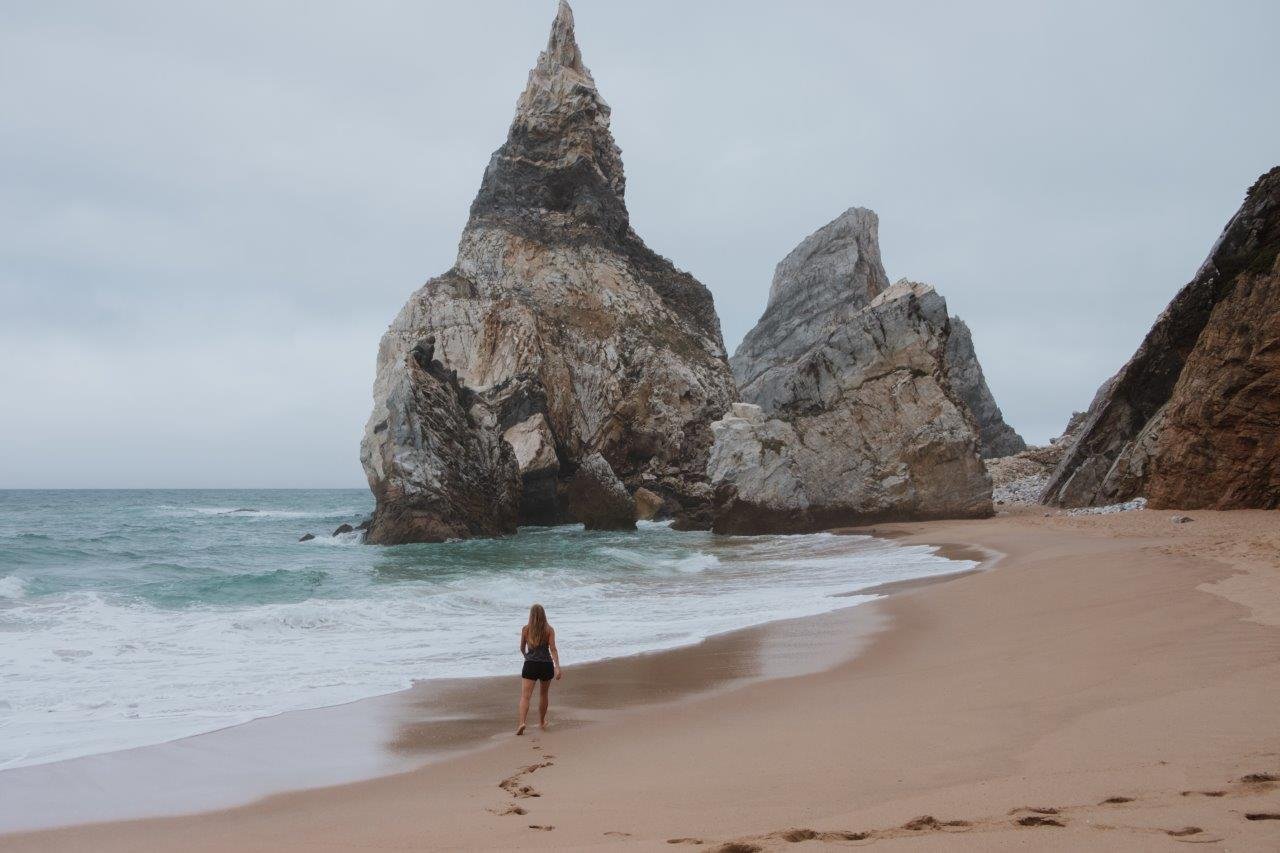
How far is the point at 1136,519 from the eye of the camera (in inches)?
700

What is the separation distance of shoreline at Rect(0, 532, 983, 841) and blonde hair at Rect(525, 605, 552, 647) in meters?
0.61

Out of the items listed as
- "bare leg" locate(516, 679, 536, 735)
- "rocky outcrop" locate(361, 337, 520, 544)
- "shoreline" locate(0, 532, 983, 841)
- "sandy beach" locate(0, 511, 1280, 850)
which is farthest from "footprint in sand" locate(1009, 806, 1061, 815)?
"rocky outcrop" locate(361, 337, 520, 544)

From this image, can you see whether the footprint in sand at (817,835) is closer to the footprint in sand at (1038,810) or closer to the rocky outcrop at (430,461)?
the footprint in sand at (1038,810)

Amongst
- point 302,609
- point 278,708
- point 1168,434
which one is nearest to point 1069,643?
point 278,708

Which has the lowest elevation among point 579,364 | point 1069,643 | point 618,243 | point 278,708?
point 278,708

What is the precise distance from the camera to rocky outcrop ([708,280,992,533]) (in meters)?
25.9

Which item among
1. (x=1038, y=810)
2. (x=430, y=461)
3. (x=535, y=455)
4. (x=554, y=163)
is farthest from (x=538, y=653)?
(x=554, y=163)

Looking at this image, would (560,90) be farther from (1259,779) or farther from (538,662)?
(1259,779)

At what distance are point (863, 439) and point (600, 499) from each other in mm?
10355

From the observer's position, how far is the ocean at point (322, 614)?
7465 mm

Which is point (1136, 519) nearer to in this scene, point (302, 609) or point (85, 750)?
point (302, 609)

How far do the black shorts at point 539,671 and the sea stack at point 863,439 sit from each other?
2040 cm

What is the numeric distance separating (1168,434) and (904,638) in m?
14.4

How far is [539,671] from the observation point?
6699 mm
